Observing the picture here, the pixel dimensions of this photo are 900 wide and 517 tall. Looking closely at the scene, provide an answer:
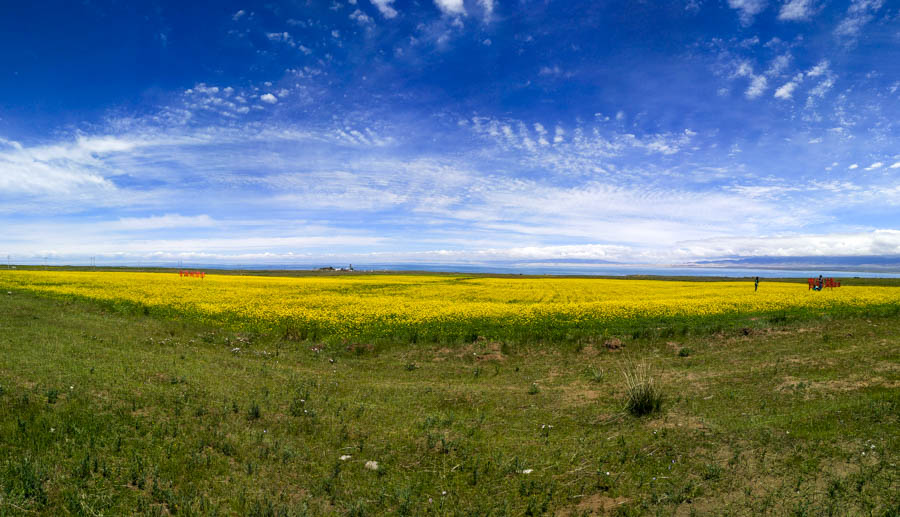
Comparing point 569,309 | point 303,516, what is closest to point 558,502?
point 303,516

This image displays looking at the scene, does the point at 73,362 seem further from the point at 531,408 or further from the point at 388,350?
Result: the point at 531,408

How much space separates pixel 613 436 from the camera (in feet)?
30.3

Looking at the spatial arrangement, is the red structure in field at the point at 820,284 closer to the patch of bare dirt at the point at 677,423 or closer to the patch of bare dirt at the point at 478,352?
the patch of bare dirt at the point at 478,352

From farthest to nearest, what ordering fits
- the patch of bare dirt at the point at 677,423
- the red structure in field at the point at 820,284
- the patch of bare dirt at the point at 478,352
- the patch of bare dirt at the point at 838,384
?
the red structure in field at the point at 820,284, the patch of bare dirt at the point at 478,352, the patch of bare dirt at the point at 838,384, the patch of bare dirt at the point at 677,423

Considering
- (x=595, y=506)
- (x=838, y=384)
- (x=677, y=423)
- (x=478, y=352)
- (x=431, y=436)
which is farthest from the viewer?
(x=478, y=352)

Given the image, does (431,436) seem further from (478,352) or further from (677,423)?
(478,352)

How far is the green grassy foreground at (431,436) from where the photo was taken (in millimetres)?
6328

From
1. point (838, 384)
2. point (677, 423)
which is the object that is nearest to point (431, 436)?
point (677, 423)

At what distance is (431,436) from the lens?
933cm

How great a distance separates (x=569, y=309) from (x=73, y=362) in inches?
945

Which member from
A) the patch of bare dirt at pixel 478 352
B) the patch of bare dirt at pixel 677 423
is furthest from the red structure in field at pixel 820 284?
the patch of bare dirt at pixel 677 423

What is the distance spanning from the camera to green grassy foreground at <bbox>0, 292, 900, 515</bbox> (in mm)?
6328

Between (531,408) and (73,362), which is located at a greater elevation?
(73,362)

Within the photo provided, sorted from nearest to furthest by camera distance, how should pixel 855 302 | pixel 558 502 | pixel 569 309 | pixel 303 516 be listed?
pixel 303 516
pixel 558 502
pixel 569 309
pixel 855 302
